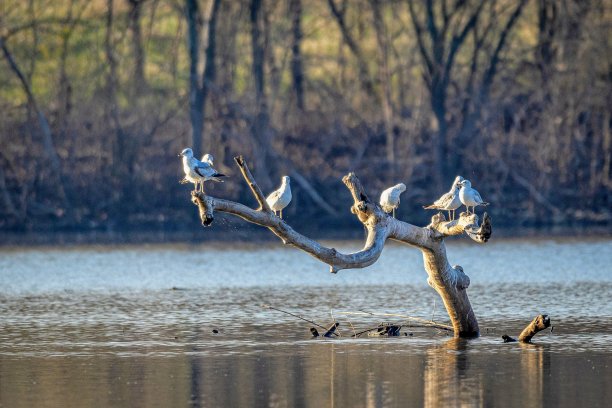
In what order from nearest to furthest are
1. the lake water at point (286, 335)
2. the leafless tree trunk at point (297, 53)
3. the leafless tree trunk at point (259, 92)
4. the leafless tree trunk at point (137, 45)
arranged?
the lake water at point (286, 335) < the leafless tree trunk at point (137, 45) < the leafless tree trunk at point (259, 92) < the leafless tree trunk at point (297, 53)

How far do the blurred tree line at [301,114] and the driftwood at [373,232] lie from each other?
16539 millimetres

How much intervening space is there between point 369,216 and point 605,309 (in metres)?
5.93

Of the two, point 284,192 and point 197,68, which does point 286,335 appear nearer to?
point 284,192

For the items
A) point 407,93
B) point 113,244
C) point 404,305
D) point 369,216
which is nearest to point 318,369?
point 369,216

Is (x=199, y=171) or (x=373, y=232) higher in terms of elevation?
(x=199, y=171)

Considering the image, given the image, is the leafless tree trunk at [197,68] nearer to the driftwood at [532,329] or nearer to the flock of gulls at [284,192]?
the flock of gulls at [284,192]

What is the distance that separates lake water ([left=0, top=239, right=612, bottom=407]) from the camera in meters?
11.3

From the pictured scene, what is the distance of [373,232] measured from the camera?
12.2 m

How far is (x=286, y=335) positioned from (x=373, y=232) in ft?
9.67

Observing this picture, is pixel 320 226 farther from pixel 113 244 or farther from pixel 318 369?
pixel 318 369

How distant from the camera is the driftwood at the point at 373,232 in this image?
37.9ft

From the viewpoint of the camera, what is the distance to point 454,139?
32406 mm

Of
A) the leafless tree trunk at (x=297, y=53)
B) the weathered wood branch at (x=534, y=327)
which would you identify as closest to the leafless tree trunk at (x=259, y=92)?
the leafless tree trunk at (x=297, y=53)

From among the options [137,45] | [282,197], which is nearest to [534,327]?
[282,197]
